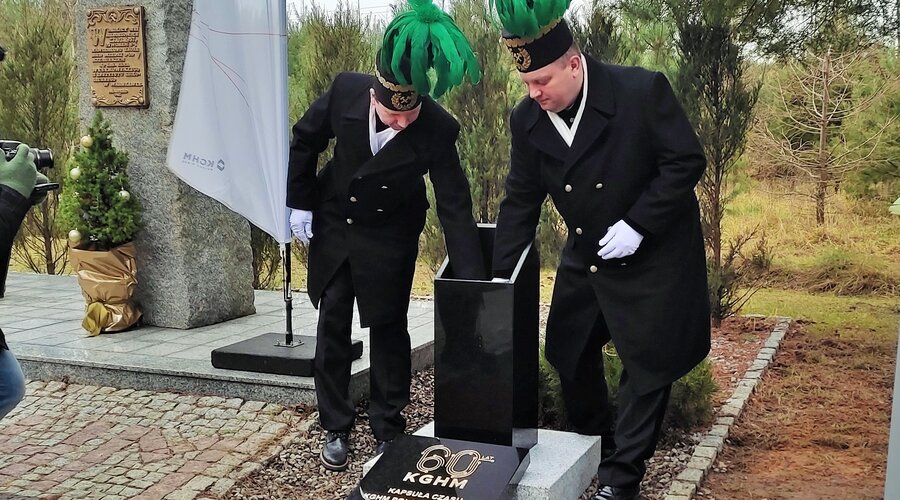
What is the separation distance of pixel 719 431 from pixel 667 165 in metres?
1.82

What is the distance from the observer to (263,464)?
411 centimetres

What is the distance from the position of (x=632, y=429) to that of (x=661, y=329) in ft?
1.36

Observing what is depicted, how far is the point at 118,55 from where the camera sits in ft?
19.9

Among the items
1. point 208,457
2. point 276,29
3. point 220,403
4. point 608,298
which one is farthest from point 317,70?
point 608,298

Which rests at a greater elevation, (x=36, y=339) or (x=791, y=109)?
(x=791, y=109)

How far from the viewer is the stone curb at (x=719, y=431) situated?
368 centimetres

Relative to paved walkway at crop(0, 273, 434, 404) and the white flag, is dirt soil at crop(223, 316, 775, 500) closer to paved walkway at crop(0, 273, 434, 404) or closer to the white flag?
paved walkway at crop(0, 273, 434, 404)

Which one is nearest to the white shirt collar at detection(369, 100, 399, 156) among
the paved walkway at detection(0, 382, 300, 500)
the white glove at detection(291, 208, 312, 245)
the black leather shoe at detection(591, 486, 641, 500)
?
the white glove at detection(291, 208, 312, 245)

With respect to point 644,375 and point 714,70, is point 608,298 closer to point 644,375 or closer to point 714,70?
point 644,375

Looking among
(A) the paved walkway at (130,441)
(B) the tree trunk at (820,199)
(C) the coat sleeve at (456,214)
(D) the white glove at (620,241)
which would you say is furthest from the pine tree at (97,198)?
(B) the tree trunk at (820,199)

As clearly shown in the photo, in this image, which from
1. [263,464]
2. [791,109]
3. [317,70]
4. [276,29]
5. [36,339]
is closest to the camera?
[263,464]

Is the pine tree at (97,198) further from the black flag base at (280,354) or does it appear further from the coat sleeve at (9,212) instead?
the coat sleeve at (9,212)

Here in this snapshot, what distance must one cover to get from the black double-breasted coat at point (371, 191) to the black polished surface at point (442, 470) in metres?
0.85

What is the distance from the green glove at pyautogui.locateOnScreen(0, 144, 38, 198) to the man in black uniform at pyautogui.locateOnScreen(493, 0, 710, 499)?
1805 millimetres
